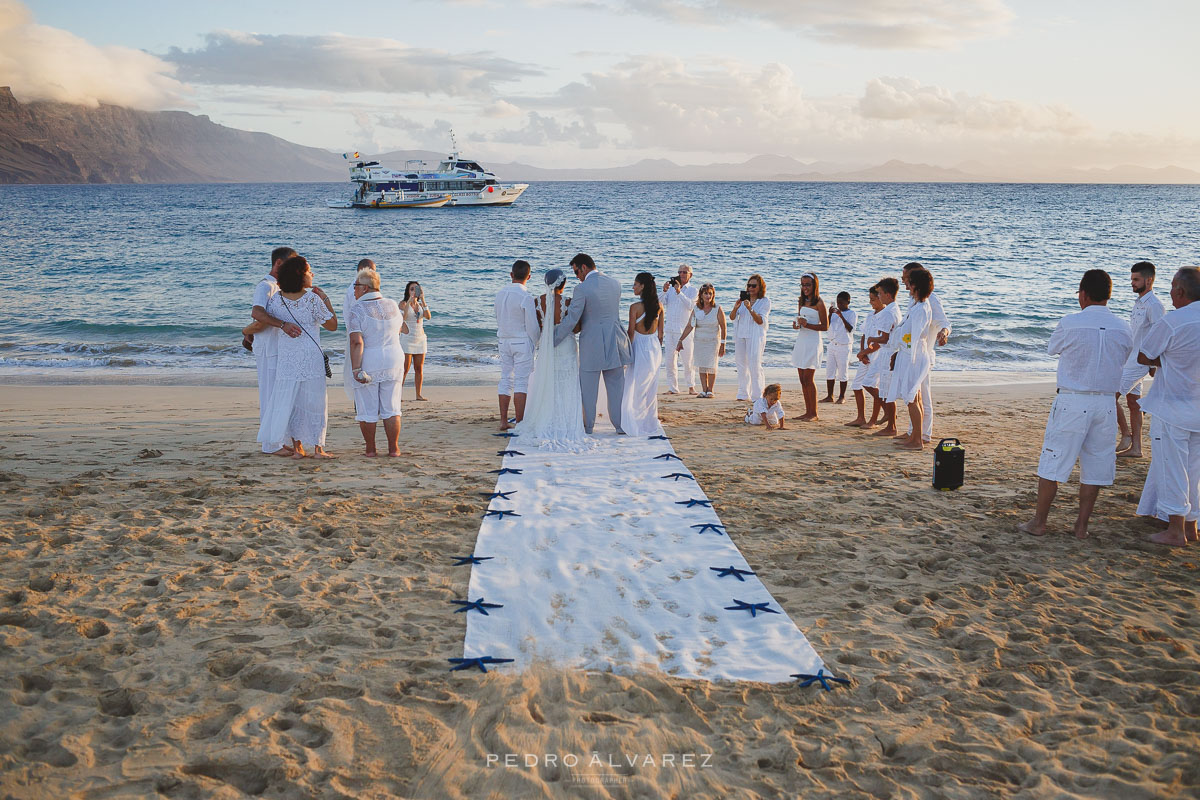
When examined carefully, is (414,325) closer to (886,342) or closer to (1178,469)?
(886,342)

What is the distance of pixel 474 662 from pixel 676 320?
311 inches

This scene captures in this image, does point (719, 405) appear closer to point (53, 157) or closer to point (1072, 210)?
point (1072, 210)

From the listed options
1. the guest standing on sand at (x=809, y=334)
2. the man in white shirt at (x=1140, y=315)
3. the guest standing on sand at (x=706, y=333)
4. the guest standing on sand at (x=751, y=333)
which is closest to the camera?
the man in white shirt at (x=1140, y=315)

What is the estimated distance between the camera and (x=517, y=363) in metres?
8.30

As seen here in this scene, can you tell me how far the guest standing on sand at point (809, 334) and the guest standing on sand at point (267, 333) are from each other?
573cm

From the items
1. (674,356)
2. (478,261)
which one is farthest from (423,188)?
(674,356)

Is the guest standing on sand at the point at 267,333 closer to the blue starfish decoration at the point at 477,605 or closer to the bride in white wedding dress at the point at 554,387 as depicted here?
the bride in white wedding dress at the point at 554,387

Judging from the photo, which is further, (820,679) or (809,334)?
(809,334)

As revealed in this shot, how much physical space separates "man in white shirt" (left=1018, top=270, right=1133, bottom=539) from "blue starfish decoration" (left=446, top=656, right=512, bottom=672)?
4021 millimetres

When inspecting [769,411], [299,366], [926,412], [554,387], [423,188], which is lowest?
[769,411]

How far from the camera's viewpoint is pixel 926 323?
24.6 ft

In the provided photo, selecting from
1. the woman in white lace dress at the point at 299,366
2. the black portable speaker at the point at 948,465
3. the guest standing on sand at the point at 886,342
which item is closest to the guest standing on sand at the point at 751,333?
the guest standing on sand at the point at 886,342

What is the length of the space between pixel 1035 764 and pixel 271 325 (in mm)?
6327

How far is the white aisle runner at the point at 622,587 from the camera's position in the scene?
3.84 metres
